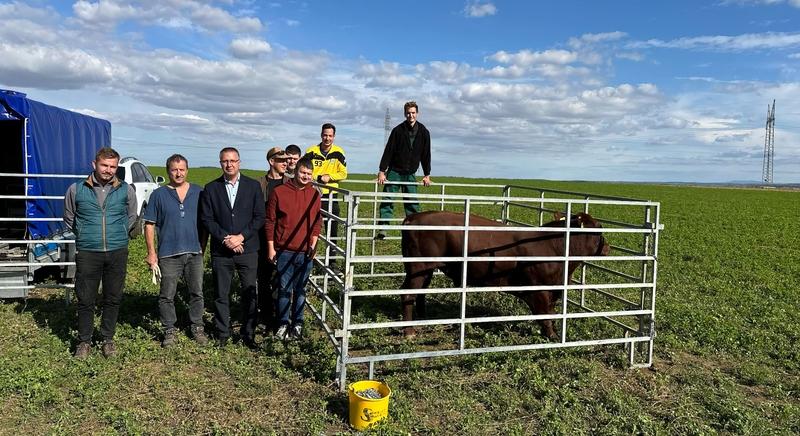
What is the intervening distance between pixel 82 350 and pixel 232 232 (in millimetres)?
1817

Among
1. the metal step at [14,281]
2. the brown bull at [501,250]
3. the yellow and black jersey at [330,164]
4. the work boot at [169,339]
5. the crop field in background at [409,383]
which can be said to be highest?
the yellow and black jersey at [330,164]

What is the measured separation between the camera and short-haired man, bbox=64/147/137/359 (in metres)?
5.30

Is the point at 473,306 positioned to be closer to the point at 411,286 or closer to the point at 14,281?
the point at 411,286

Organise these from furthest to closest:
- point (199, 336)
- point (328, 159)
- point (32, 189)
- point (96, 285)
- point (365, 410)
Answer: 1. point (32, 189)
2. point (328, 159)
3. point (199, 336)
4. point (96, 285)
5. point (365, 410)

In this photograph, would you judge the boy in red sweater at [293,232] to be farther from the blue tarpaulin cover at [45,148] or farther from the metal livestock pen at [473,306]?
the blue tarpaulin cover at [45,148]

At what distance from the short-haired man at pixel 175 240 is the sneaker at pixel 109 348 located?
0.48 m

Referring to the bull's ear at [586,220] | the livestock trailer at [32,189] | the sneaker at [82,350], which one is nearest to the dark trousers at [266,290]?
the sneaker at [82,350]

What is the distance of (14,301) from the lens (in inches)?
283

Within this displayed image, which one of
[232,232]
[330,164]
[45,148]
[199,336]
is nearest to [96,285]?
[199,336]

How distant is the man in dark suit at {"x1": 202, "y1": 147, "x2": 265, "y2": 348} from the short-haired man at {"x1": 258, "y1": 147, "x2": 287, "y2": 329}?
1.21ft

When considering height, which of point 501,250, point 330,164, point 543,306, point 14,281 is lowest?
point 14,281

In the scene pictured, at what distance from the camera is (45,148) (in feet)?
27.5

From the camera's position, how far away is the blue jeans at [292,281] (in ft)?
18.5

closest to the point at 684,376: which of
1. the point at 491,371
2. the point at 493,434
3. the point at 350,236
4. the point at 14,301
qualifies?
the point at 491,371
